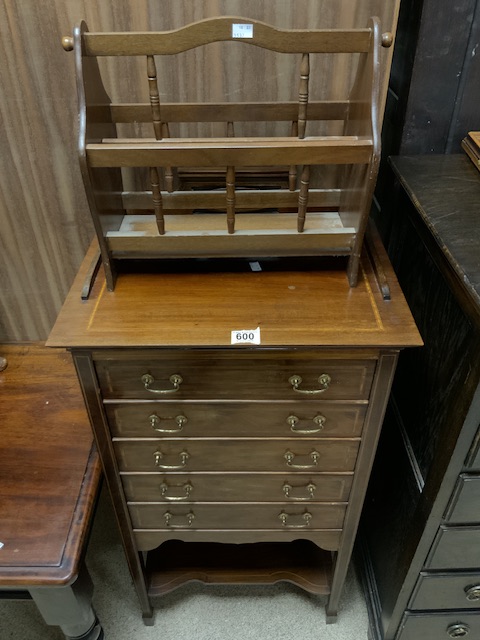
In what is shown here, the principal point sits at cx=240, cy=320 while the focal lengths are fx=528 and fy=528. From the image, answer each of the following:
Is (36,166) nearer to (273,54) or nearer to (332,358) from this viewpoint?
(273,54)

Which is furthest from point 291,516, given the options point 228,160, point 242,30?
point 242,30

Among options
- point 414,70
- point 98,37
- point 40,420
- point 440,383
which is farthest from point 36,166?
point 440,383

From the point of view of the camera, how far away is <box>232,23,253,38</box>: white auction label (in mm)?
761

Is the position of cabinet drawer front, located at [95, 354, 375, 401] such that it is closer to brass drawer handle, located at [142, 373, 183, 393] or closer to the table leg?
brass drawer handle, located at [142, 373, 183, 393]

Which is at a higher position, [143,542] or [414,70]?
[414,70]

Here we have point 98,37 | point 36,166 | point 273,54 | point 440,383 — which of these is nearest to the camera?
point 98,37

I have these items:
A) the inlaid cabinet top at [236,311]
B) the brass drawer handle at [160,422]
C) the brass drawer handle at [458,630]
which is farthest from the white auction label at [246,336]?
the brass drawer handle at [458,630]

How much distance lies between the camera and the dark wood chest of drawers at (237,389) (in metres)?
0.84

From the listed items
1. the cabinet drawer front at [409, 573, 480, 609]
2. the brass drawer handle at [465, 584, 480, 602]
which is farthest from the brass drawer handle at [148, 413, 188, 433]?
the brass drawer handle at [465, 584, 480, 602]

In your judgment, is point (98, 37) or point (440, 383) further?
point (440, 383)

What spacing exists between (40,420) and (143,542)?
0.38 m

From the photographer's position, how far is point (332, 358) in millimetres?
856

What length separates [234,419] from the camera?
0.95 m

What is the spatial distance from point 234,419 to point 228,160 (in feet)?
1.46
